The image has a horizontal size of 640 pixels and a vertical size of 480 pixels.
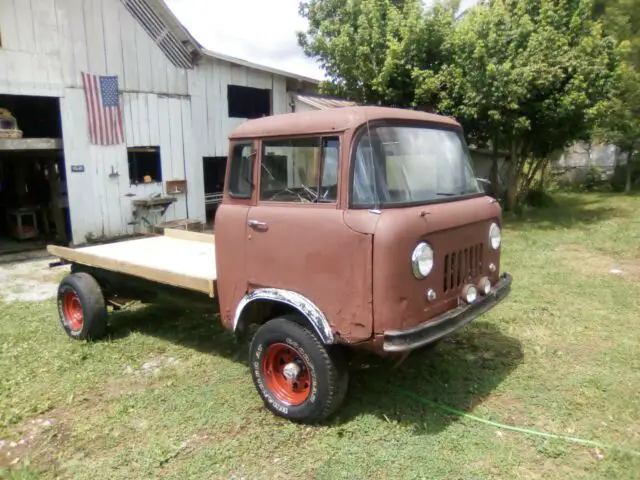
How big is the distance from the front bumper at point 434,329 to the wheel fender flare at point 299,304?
43 centimetres

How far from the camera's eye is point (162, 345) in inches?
216

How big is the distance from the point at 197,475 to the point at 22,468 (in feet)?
4.03

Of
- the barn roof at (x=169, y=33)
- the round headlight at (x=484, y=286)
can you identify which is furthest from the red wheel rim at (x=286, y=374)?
the barn roof at (x=169, y=33)

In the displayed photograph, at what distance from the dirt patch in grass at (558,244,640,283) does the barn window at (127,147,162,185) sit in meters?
9.51

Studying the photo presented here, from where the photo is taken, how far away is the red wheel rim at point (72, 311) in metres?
5.68

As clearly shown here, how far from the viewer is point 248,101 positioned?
1484 centimetres

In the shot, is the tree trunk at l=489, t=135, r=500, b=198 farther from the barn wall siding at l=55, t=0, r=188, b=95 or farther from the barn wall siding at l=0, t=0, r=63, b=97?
the barn wall siding at l=0, t=0, r=63, b=97

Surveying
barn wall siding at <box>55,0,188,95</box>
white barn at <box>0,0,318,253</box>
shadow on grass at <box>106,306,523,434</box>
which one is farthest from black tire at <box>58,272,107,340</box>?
barn wall siding at <box>55,0,188,95</box>

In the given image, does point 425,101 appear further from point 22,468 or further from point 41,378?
point 22,468

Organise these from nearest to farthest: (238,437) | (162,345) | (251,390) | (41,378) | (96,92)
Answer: (238,437), (251,390), (41,378), (162,345), (96,92)

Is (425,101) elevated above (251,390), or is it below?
above

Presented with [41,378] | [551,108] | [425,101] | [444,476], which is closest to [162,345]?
[41,378]

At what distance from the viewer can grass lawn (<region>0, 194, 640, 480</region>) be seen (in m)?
3.34

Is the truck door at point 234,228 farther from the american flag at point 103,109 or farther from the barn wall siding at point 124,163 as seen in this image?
the american flag at point 103,109
